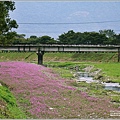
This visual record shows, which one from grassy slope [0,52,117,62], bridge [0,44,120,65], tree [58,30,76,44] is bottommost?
grassy slope [0,52,117,62]

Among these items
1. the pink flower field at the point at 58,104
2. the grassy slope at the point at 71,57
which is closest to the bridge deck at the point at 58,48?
the grassy slope at the point at 71,57

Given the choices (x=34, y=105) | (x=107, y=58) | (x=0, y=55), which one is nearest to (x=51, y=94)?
(x=34, y=105)

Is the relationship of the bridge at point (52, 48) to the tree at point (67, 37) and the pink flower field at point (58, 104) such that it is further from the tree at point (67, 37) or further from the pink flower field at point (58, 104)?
the tree at point (67, 37)

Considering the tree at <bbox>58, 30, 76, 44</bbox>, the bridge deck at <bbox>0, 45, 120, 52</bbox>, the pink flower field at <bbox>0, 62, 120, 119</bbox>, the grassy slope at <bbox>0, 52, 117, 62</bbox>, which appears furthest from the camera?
the tree at <bbox>58, 30, 76, 44</bbox>

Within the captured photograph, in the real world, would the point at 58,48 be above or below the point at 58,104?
above

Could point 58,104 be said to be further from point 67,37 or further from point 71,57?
point 67,37

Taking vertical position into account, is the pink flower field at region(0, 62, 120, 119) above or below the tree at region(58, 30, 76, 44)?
below

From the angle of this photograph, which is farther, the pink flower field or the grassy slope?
the grassy slope

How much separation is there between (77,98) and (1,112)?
6.91m

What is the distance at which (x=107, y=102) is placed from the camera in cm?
1705

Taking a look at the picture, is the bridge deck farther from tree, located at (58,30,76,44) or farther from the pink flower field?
tree, located at (58,30,76,44)

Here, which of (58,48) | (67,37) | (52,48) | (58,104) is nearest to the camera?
(58,104)

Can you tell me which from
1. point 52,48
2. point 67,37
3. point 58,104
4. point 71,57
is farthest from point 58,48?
point 67,37

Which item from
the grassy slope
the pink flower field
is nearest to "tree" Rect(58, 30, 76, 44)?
the grassy slope
